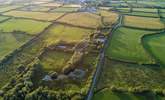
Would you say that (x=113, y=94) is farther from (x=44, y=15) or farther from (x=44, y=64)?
(x=44, y=15)

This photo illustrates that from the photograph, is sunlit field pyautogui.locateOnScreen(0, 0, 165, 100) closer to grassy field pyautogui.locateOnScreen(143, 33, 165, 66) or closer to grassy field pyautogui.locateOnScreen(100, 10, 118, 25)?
grassy field pyautogui.locateOnScreen(143, 33, 165, 66)

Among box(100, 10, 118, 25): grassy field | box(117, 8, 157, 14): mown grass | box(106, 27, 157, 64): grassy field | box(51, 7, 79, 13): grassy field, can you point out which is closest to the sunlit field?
box(106, 27, 157, 64): grassy field

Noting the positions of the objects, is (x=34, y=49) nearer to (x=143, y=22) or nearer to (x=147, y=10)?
(x=143, y=22)

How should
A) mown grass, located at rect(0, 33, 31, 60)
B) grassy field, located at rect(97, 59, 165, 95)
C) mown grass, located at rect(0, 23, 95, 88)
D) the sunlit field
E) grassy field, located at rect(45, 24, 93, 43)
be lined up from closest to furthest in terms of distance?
the sunlit field
grassy field, located at rect(97, 59, 165, 95)
mown grass, located at rect(0, 23, 95, 88)
mown grass, located at rect(0, 33, 31, 60)
grassy field, located at rect(45, 24, 93, 43)

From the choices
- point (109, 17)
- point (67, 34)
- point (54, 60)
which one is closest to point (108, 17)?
point (109, 17)

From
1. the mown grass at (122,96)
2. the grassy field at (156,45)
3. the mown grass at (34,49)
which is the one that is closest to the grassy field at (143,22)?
the grassy field at (156,45)

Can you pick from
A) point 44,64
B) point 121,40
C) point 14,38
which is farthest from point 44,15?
point 44,64
